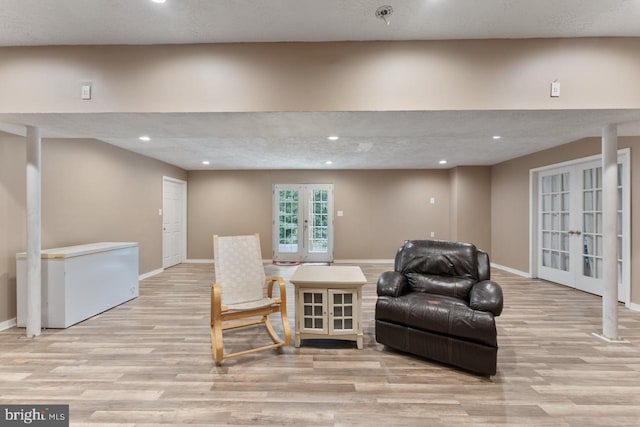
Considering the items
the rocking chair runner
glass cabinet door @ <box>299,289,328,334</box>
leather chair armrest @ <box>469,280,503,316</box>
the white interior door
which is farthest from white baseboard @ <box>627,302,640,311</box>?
the white interior door

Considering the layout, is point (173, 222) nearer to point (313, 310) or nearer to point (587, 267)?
point (313, 310)

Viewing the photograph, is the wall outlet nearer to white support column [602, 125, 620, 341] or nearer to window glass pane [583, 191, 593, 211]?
white support column [602, 125, 620, 341]

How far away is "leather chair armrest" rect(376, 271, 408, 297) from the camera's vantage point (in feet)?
8.89

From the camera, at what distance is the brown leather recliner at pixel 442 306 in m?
2.27

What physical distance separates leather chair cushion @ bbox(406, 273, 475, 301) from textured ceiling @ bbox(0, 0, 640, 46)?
2.13m

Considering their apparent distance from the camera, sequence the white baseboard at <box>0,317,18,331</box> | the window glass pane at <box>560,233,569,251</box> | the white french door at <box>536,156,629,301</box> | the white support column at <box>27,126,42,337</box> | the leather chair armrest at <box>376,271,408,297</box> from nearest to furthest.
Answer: the leather chair armrest at <box>376,271,408,297</box> → the white support column at <box>27,126,42,337</box> → the white baseboard at <box>0,317,18,331</box> → the white french door at <box>536,156,629,301</box> → the window glass pane at <box>560,233,569,251</box>

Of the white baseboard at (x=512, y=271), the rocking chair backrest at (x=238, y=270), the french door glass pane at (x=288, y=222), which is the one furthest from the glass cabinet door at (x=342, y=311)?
the french door glass pane at (x=288, y=222)

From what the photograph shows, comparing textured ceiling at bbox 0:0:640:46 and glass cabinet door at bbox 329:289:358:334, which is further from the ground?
textured ceiling at bbox 0:0:640:46

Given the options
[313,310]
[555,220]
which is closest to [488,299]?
[313,310]

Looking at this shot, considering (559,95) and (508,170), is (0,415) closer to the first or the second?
(559,95)

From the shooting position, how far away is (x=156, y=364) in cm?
248

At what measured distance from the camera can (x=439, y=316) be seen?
239 cm

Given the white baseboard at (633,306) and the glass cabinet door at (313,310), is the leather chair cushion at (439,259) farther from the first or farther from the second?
the white baseboard at (633,306)

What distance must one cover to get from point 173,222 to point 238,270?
4857 millimetres
